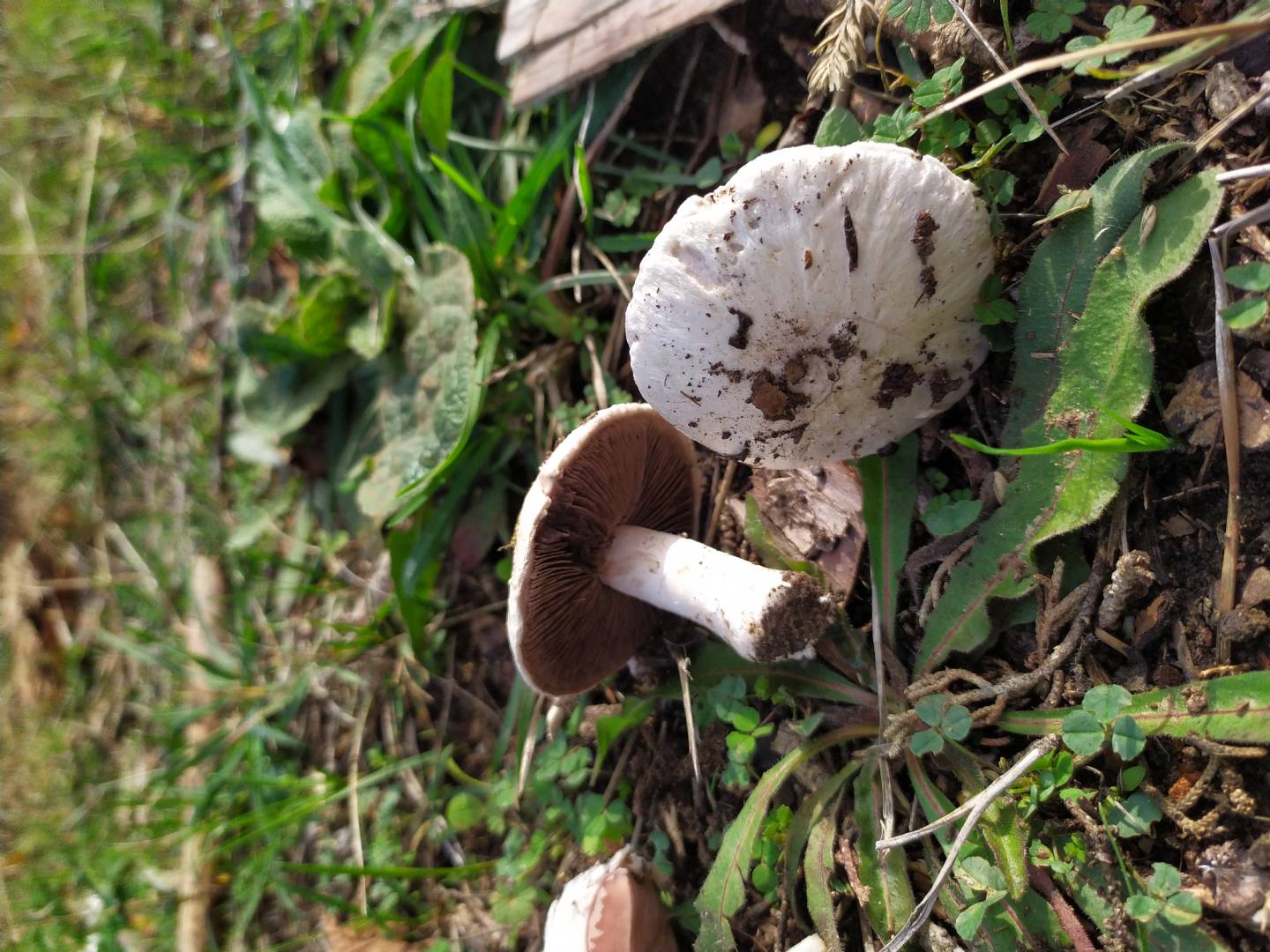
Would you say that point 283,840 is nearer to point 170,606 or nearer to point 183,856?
point 183,856

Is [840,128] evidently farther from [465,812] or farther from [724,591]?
[465,812]

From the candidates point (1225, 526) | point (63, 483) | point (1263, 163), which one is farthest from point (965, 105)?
point (63, 483)

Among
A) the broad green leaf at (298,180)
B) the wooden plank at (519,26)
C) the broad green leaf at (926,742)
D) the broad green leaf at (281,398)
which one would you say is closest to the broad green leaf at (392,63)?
the broad green leaf at (298,180)

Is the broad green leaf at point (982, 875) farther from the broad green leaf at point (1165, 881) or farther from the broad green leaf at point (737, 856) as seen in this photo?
the broad green leaf at point (737, 856)

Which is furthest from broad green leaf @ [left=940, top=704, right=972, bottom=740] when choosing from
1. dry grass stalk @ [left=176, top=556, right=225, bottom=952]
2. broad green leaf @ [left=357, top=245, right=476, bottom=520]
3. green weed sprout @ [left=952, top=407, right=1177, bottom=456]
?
dry grass stalk @ [left=176, top=556, right=225, bottom=952]

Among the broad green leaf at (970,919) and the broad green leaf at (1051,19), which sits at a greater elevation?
the broad green leaf at (1051,19)

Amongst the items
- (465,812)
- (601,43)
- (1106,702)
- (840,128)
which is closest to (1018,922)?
(1106,702)
